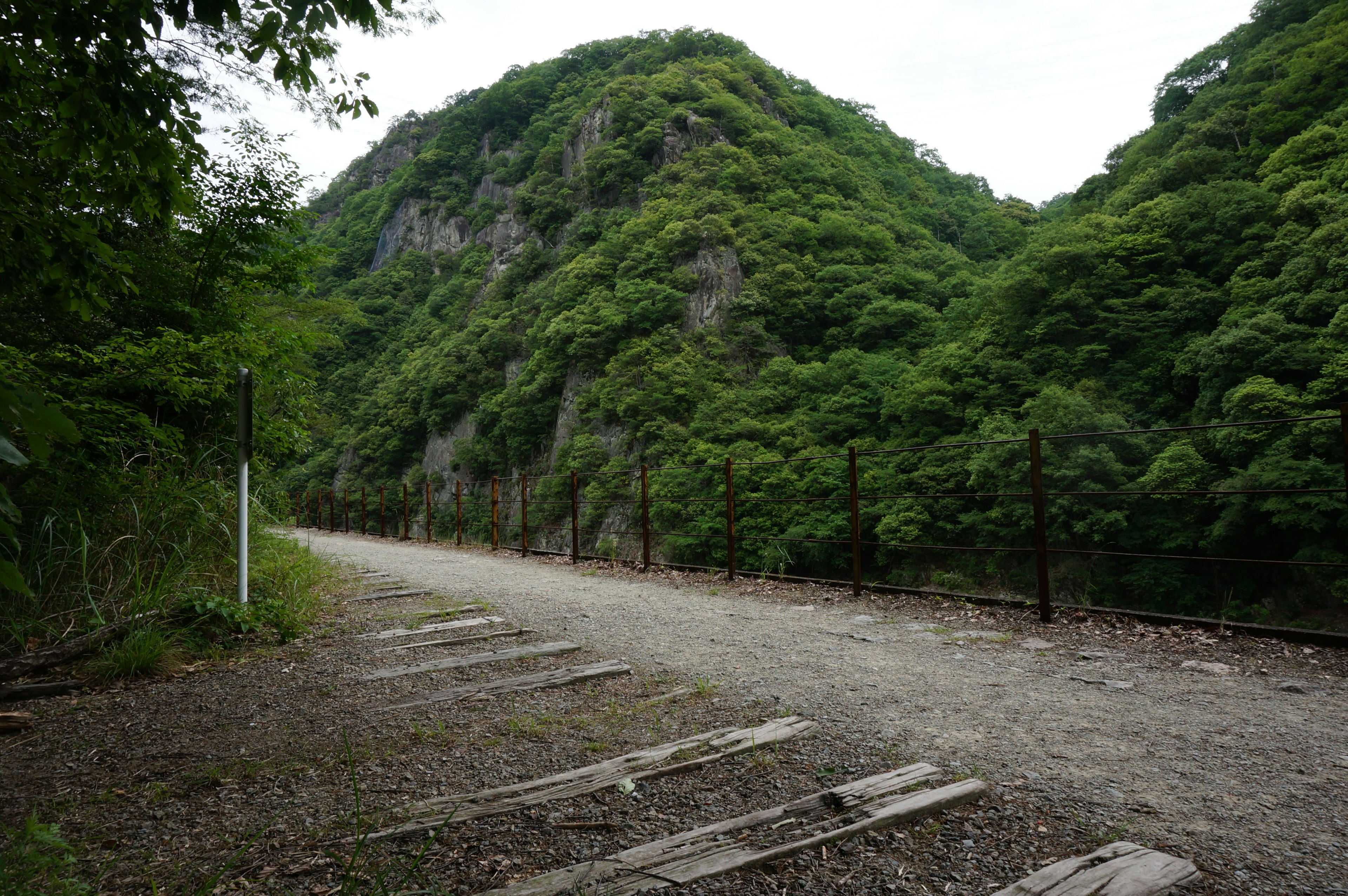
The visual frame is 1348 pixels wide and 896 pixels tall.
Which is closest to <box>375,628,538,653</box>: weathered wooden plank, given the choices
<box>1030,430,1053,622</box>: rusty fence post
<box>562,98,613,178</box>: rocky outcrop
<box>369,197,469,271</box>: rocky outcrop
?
<box>1030,430,1053,622</box>: rusty fence post

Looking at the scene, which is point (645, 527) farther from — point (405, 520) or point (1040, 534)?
point (405, 520)

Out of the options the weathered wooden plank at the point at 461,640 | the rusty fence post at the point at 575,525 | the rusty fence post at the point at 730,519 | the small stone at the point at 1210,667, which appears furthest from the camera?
the rusty fence post at the point at 575,525

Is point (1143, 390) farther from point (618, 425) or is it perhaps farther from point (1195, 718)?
point (1195, 718)

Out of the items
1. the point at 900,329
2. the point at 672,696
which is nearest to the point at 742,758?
the point at 672,696

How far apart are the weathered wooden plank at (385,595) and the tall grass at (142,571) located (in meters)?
0.77

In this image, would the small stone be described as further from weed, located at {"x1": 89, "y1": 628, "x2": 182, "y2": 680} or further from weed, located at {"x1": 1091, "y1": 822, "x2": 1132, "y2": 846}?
weed, located at {"x1": 89, "y1": 628, "x2": 182, "y2": 680}

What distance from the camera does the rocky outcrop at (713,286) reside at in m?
27.4

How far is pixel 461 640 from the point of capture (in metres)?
4.05

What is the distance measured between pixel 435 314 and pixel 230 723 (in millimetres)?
46634

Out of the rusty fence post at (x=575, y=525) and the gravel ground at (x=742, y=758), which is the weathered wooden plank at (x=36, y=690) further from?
the rusty fence post at (x=575, y=525)

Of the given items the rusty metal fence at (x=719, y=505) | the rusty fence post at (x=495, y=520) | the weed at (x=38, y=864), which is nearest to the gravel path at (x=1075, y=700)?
the rusty metal fence at (x=719, y=505)

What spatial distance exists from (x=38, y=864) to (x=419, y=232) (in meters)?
60.6

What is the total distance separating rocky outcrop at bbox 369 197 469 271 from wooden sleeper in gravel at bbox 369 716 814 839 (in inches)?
2149

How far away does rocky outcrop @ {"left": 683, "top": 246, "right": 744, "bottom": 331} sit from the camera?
2742 centimetres
